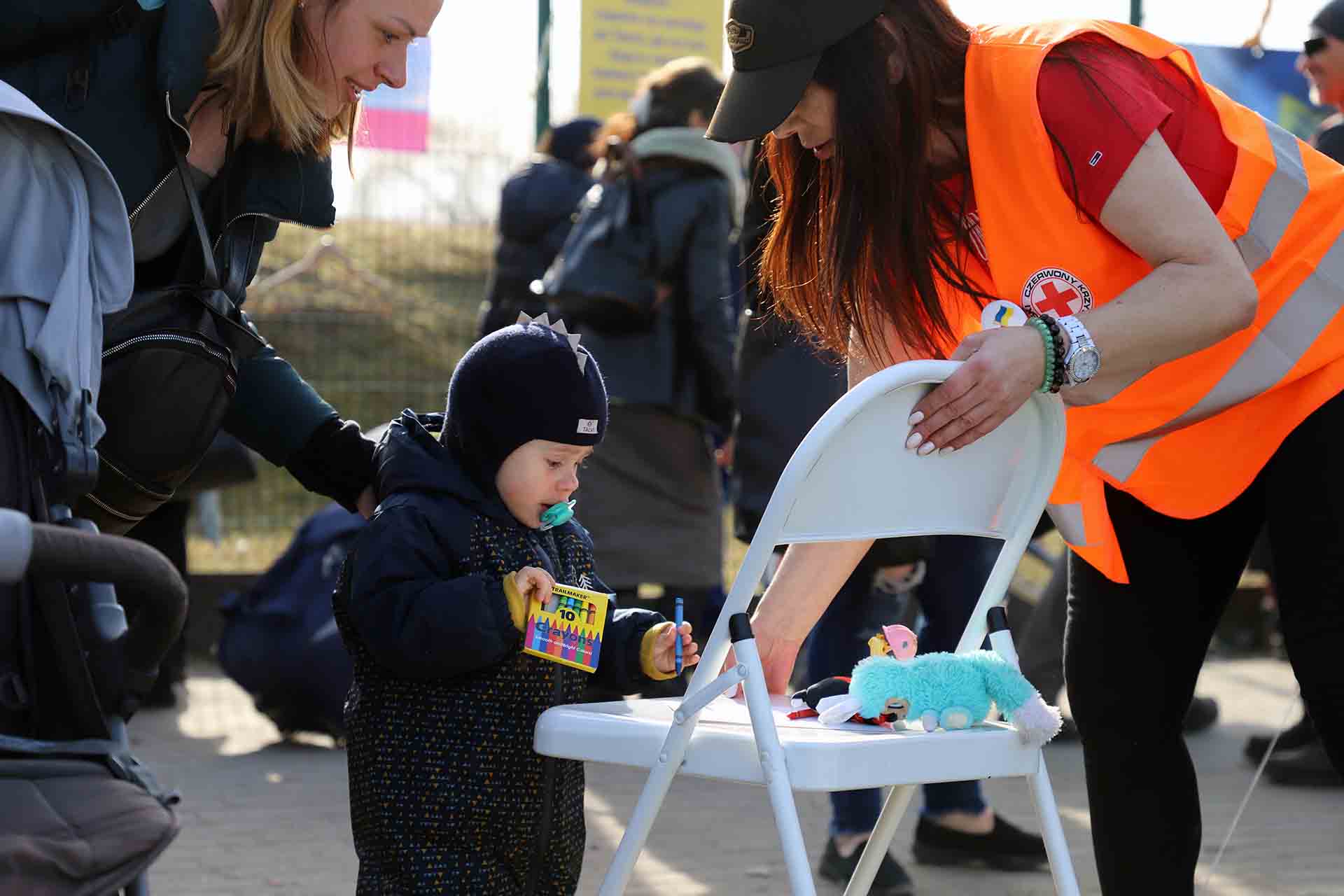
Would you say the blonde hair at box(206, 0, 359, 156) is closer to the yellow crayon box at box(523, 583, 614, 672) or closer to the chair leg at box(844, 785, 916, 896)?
the yellow crayon box at box(523, 583, 614, 672)

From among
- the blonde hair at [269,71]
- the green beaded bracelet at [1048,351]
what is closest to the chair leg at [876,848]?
the green beaded bracelet at [1048,351]

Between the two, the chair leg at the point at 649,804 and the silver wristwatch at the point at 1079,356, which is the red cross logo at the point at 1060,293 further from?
the chair leg at the point at 649,804

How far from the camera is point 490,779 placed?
2.48 m

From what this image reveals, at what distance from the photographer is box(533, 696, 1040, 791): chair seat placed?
2023 mm

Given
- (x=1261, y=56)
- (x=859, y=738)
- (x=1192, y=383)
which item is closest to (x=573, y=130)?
(x=1261, y=56)

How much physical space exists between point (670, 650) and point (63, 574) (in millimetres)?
1099

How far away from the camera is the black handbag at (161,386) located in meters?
2.34

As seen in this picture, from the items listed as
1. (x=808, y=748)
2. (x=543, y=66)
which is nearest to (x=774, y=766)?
(x=808, y=748)

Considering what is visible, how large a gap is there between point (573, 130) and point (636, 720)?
3764 mm

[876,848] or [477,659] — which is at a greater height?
[477,659]

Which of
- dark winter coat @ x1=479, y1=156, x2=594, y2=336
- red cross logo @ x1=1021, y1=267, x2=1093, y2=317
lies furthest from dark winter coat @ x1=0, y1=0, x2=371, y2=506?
dark winter coat @ x1=479, y1=156, x2=594, y2=336

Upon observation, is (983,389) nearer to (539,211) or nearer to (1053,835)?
(1053,835)

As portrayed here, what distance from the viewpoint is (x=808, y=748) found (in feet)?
6.64

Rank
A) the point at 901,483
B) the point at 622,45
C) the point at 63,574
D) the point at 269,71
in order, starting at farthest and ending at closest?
the point at 622,45
the point at 269,71
the point at 901,483
the point at 63,574
